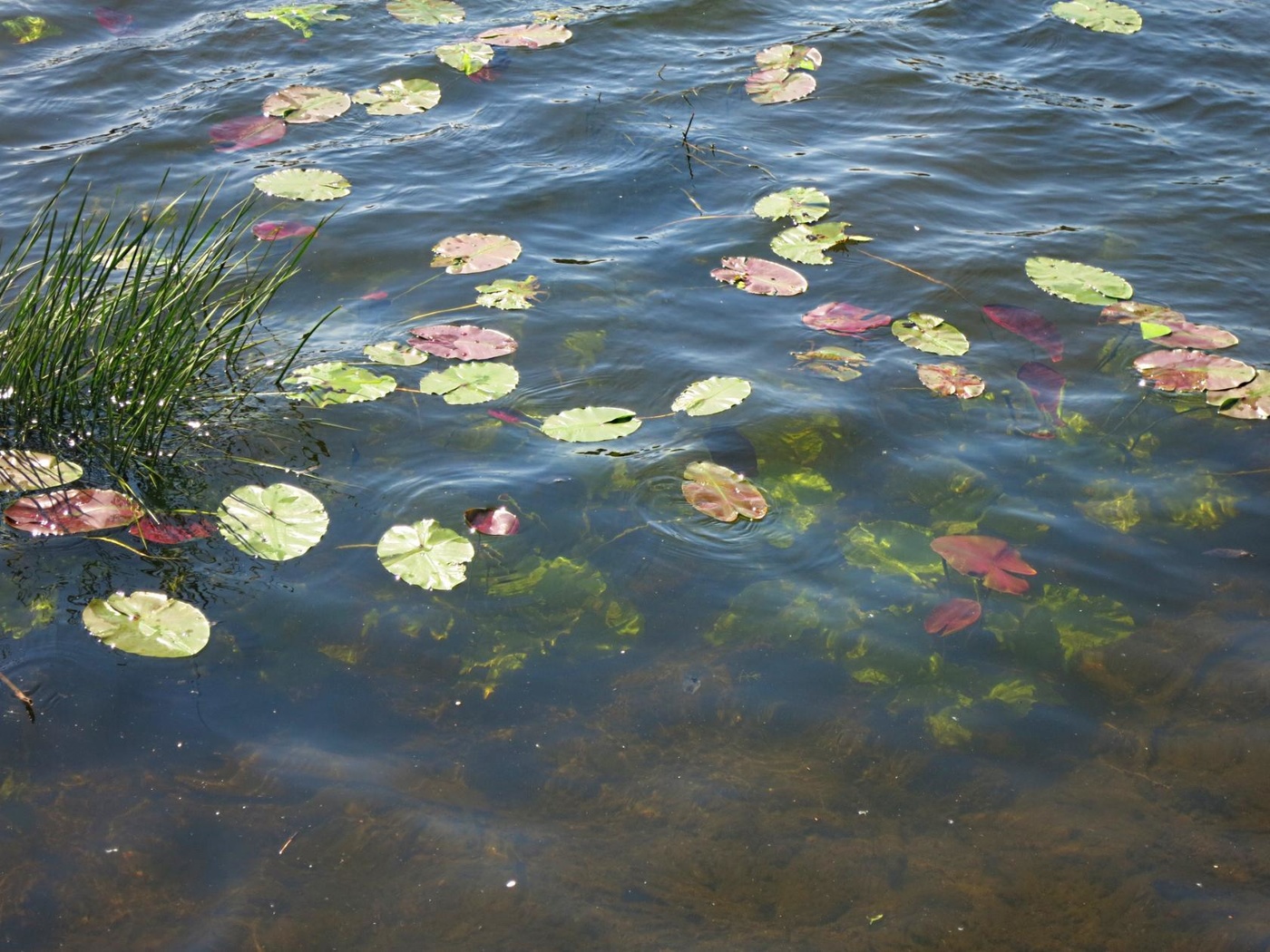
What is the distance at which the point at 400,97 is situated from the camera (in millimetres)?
5816

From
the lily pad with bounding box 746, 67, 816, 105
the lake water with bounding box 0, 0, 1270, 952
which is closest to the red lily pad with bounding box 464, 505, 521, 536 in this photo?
the lake water with bounding box 0, 0, 1270, 952

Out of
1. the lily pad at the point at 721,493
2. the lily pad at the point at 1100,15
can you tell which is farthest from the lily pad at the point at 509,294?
the lily pad at the point at 1100,15

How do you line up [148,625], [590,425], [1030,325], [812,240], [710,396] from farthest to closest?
[812,240], [1030,325], [710,396], [590,425], [148,625]

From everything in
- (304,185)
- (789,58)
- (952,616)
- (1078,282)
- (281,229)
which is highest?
(789,58)

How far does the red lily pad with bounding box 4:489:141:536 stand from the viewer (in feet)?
9.95

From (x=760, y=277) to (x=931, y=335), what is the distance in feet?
2.45

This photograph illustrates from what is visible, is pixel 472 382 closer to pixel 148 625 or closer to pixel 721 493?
pixel 721 493

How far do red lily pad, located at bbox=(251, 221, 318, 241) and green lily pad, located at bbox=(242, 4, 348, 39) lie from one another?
2.26 metres

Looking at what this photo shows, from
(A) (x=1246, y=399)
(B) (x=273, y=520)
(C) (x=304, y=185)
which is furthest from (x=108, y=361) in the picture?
(A) (x=1246, y=399)

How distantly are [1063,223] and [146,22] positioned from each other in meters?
5.35

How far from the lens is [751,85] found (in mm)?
5992

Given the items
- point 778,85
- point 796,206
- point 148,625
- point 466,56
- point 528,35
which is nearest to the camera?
point 148,625

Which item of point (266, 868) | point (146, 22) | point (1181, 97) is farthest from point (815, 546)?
point (146, 22)

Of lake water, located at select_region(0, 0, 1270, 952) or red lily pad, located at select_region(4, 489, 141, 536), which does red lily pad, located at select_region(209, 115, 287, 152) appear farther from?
red lily pad, located at select_region(4, 489, 141, 536)
